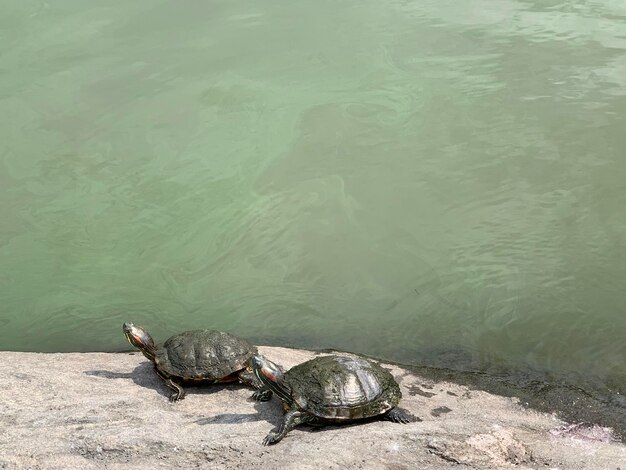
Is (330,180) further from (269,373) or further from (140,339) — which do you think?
(269,373)

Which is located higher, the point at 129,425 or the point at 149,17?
the point at 149,17

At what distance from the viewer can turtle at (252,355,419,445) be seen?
3.99 meters

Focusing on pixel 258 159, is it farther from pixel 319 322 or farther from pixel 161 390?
pixel 161 390

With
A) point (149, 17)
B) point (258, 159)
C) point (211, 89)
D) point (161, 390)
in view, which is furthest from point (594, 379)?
point (149, 17)

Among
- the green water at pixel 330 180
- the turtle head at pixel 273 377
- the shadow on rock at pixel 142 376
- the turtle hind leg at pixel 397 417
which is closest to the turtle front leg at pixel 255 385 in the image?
the turtle head at pixel 273 377

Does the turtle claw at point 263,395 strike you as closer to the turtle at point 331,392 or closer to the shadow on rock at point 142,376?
the turtle at point 331,392

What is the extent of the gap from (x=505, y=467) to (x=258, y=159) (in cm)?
446

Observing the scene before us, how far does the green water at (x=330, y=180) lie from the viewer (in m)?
5.70

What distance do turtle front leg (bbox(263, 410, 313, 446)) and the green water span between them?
1484mm

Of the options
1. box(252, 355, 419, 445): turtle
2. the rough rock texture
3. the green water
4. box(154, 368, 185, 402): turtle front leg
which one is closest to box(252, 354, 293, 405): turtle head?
box(252, 355, 419, 445): turtle

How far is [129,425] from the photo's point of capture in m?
4.04

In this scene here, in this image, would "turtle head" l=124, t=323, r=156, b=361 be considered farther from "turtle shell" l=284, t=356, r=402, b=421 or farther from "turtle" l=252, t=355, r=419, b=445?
"turtle shell" l=284, t=356, r=402, b=421

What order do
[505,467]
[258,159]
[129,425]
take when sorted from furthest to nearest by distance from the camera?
[258,159], [129,425], [505,467]

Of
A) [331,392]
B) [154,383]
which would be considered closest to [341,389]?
[331,392]
